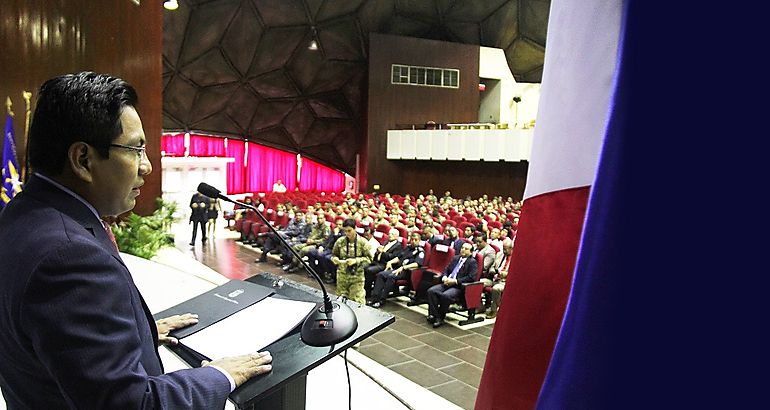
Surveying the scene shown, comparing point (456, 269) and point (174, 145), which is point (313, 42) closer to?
point (174, 145)

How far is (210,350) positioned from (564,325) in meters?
0.95

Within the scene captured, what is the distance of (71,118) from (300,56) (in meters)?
21.5

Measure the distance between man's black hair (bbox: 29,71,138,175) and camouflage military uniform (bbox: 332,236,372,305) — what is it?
593cm

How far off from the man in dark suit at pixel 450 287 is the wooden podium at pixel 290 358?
5.32 metres

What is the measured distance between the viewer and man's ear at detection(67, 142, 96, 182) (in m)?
1.10

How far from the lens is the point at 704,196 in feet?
2.17

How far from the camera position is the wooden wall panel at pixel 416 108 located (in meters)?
20.7

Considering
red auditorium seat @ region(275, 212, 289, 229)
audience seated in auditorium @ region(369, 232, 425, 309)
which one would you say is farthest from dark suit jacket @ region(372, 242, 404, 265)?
red auditorium seat @ region(275, 212, 289, 229)

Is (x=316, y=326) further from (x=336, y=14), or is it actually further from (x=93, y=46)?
(x=336, y=14)

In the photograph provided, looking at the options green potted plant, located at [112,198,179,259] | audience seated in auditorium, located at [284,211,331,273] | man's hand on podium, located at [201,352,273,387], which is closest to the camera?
man's hand on podium, located at [201,352,273,387]

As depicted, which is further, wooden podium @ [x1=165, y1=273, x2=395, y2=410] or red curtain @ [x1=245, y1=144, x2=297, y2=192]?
red curtain @ [x1=245, y1=144, x2=297, y2=192]

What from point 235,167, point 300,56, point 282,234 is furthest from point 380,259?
point 235,167

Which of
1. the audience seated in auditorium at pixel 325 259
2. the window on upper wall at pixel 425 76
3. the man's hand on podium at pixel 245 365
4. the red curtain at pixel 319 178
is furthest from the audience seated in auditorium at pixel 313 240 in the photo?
the red curtain at pixel 319 178

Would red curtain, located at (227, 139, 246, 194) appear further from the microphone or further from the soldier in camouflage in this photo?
the microphone
